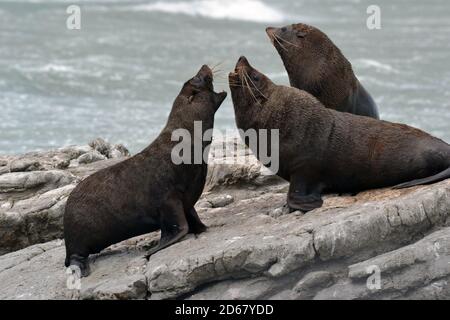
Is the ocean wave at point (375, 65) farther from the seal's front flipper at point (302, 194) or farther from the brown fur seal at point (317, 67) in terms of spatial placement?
the seal's front flipper at point (302, 194)

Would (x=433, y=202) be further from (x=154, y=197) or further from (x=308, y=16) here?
(x=308, y=16)

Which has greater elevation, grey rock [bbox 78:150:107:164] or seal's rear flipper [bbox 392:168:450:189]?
seal's rear flipper [bbox 392:168:450:189]

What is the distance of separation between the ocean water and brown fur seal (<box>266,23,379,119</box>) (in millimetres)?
3124

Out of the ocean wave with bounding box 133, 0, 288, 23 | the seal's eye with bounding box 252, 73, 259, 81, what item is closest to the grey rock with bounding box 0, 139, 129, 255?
the seal's eye with bounding box 252, 73, 259, 81

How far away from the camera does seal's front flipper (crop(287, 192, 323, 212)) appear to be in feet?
23.9

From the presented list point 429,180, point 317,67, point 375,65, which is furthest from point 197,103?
point 375,65

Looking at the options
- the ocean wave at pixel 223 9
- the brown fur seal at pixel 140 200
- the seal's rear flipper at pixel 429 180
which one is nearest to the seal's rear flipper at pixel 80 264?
the brown fur seal at pixel 140 200

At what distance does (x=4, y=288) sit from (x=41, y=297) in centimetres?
49

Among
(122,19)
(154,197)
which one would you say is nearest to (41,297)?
(154,197)

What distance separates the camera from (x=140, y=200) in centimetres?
739

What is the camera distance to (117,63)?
22312 millimetres

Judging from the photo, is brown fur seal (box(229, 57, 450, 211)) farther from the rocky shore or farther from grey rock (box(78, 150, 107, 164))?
grey rock (box(78, 150, 107, 164))

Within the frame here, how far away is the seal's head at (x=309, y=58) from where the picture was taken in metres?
8.65

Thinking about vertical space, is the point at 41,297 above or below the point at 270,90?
below
